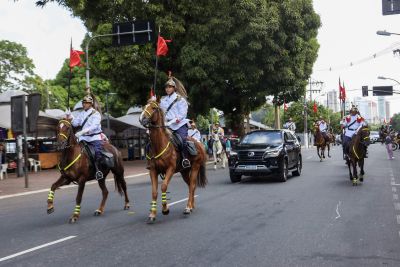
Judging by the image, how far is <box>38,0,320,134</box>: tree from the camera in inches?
1086

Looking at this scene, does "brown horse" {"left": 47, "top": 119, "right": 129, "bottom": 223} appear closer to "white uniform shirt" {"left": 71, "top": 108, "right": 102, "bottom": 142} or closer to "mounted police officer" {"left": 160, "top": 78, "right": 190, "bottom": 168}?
"white uniform shirt" {"left": 71, "top": 108, "right": 102, "bottom": 142}

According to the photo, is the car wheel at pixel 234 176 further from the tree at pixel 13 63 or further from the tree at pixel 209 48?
the tree at pixel 13 63

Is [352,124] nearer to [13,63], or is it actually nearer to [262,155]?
[262,155]

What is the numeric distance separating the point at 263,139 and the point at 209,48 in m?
13.0

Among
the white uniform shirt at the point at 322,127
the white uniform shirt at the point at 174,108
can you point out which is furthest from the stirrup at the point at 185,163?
the white uniform shirt at the point at 322,127

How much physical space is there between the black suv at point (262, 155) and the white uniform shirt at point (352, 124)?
206 centimetres

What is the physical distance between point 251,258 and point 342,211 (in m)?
4.14

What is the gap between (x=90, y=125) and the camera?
939 centimetres

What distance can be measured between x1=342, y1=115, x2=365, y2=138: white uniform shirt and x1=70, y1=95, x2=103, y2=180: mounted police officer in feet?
26.9

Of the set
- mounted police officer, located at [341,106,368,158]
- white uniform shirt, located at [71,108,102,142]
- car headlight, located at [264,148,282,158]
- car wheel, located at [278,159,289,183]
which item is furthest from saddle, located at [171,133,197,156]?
mounted police officer, located at [341,106,368,158]

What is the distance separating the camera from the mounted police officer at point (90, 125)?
9.38m

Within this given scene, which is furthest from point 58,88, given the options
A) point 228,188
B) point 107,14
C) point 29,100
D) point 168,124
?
point 168,124

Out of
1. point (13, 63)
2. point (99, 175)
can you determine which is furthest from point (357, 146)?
point (13, 63)

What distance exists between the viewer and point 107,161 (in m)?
9.62
